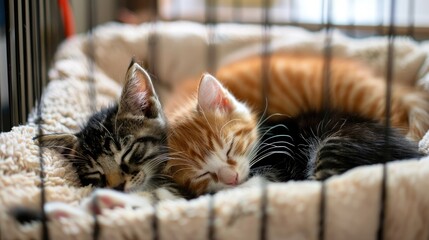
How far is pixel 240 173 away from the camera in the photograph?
1073 mm

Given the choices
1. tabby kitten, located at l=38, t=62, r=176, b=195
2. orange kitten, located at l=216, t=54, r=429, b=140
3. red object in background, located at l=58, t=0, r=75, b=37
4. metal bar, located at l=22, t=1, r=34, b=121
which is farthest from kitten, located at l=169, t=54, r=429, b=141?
red object in background, located at l=58, t=0, r=75, b=37

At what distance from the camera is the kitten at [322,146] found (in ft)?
3.23

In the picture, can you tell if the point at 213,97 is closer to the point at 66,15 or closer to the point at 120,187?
the point at 120,187

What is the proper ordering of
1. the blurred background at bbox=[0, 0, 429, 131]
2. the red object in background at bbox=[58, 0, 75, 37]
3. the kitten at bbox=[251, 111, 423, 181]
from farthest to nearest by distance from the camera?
the red object in background at bbox=[58, 0, 75, 37] < the blurred background at bbox=[0, 0, 429, 131] < the kitten at bbox=[251, 111, 423, 181]

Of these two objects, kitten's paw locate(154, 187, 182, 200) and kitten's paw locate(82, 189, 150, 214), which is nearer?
kitten's paw locate(82, 189, 150, 214)

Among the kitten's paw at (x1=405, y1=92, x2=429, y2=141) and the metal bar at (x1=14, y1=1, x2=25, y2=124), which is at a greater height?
the metal bar at (x1=14, y1=1, x2=25, y2=124)

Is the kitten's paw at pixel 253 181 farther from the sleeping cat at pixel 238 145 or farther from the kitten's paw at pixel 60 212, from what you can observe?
the kitten's paw at pixel 60 212

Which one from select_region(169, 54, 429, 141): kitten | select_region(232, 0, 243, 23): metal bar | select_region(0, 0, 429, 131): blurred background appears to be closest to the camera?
select_region(0, 0, 429, 131): blurred background

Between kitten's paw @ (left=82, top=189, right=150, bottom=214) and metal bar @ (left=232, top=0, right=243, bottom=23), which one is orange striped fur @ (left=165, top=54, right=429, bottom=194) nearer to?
kitten's paw @ (left=82, top=189, right=150, bottom=214)

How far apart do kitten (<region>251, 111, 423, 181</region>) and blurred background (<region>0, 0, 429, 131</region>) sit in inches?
11.9

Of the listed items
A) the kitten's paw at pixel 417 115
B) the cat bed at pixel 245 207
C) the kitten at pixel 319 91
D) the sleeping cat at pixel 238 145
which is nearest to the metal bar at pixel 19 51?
the cat bed at pixel 245 207

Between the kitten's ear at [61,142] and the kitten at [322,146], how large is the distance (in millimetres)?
407

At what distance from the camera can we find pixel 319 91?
4.77ft

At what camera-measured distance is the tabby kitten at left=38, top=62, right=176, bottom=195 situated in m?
1.05
